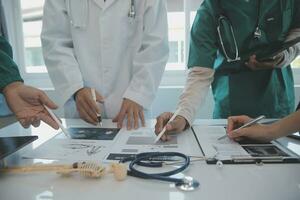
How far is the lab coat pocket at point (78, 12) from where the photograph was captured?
1136mm

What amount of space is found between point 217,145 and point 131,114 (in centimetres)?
34

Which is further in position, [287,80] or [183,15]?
[183,15]

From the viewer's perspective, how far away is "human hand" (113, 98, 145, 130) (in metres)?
1.00

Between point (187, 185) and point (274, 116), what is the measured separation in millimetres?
754

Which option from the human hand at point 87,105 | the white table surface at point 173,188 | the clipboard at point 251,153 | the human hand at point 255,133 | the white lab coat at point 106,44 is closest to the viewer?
the white table surface at point 173,188

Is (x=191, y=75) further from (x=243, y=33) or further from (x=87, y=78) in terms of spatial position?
(x=87, y=78)

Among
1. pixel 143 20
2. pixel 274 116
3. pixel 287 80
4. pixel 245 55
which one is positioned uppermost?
pixel 143 20

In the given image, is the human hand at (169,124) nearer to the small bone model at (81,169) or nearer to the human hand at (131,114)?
the human hand at (131,114)

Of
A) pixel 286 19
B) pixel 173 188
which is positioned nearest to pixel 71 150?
pixel 173 188

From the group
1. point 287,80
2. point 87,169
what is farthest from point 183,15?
point 87,169

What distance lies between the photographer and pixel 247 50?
3.63 ft

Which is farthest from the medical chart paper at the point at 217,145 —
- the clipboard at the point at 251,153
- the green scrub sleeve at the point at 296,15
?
the green scrub sleeve at the point at 296,15

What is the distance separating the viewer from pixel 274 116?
Result: 3.89ft

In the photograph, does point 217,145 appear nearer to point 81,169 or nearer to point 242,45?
point 81,169
